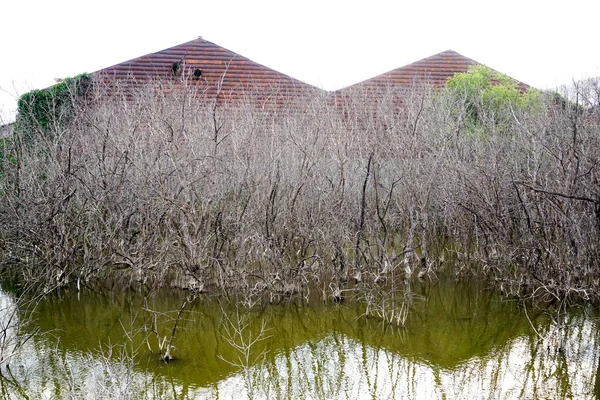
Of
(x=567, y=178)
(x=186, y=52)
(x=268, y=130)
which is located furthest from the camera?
(x=186, y=52)

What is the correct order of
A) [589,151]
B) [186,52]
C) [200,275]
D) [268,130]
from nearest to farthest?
[589,151], [200,275], [268,130], [186,52]

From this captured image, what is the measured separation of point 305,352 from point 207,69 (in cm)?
1604

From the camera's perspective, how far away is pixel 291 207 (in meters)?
10.1

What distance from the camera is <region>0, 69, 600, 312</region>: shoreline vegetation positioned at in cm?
973

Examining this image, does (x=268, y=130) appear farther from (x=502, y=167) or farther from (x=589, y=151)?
(x=589, y=151)

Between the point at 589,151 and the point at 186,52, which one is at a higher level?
the point at 186,52

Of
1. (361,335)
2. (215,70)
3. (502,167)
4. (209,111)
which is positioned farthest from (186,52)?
(361,335)

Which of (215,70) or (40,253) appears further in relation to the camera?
(215,70)

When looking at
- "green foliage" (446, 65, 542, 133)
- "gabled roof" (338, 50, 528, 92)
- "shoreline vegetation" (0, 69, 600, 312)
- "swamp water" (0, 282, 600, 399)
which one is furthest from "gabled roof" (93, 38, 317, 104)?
"swamp water" (0, 282, 600, 399)

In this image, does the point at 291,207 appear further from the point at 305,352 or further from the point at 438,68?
the point at 438,68

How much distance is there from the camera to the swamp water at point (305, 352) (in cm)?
668

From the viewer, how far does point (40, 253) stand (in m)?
10.9

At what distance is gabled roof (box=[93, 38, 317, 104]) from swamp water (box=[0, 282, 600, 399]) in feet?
40.7

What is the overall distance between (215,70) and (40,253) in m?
12.7
